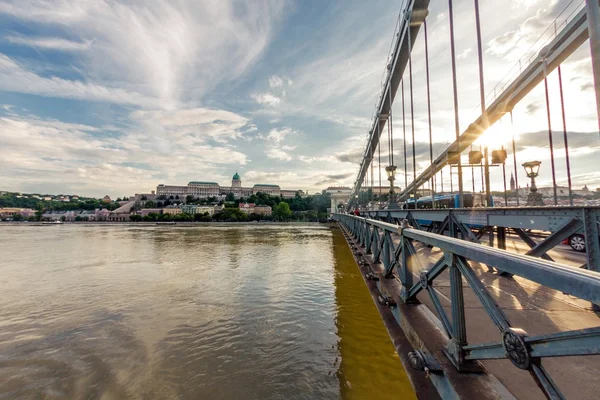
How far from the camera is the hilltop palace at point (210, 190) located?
6225 inches

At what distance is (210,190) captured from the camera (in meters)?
164

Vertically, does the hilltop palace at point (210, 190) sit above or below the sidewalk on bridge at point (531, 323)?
above

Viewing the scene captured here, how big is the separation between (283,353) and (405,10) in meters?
15.6

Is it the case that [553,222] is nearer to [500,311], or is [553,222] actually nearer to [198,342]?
[500,311]

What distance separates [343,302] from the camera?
7375 millimetres

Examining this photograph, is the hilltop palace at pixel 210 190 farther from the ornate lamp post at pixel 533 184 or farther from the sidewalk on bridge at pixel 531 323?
the sidewalk on bridge at pixel 531 323

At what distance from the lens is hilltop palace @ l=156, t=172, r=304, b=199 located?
158125 millimetres

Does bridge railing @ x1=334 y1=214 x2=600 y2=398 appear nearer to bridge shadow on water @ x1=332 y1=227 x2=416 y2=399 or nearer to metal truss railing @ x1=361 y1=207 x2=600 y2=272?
metal truss railing @ x1=361 y1=207 x2=600 y2=272

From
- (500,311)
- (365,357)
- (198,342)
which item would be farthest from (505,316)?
(198,342)

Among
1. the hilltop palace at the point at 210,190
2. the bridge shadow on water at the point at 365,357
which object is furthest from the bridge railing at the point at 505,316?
the hilltop palace at the point at 210,190

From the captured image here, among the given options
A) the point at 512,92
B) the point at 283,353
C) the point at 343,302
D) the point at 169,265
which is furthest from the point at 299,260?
the point at 512,92

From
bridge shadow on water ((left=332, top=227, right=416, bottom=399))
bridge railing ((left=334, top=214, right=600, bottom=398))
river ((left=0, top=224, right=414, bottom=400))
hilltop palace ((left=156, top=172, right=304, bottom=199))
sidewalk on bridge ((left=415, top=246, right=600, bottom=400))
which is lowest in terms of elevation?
river ((left=0, top=224, right=414, bottom=400))

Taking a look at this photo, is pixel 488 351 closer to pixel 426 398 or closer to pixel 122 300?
pixel 426 398

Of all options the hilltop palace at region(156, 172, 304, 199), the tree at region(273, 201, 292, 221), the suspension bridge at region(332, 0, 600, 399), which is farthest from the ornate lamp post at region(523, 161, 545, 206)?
the hilltop palace at region(156, 172, 304, 199)
